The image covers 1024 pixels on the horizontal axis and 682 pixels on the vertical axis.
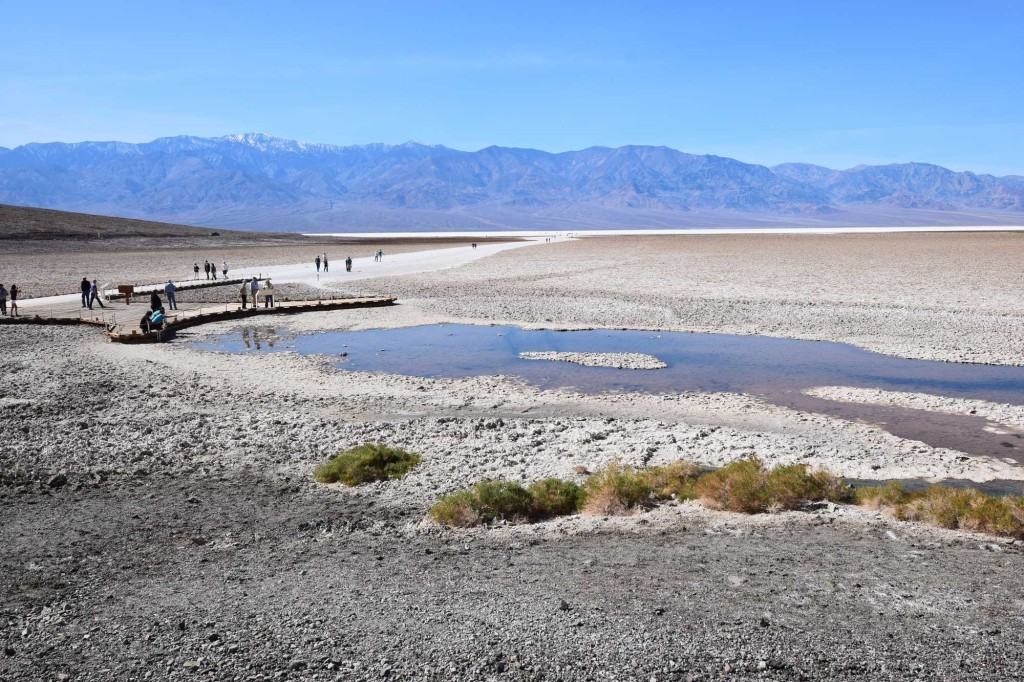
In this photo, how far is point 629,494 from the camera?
9719mm

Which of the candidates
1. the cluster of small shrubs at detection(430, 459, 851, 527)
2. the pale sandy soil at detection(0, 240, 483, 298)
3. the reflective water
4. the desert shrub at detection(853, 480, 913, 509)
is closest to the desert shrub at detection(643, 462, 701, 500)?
the cluster of small shrubs at detection(430, 459, 851, 527)

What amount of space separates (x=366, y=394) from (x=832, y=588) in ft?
35.7

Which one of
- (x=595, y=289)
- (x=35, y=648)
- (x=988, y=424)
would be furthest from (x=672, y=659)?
(x=595, y=289)

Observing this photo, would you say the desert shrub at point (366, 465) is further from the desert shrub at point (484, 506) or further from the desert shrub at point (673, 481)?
the desert shrub at point (673, 481)

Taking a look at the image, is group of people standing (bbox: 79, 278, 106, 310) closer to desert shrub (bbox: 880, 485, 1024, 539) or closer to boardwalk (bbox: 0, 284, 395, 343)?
boardwalk (bbox: 0, 284, 395, 343)

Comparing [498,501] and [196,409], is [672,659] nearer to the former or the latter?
[498,501]

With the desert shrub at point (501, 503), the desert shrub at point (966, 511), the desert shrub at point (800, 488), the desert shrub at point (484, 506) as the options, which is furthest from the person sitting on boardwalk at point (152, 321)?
the desert shrub at point (966, 511)

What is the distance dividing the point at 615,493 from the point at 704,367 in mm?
10090

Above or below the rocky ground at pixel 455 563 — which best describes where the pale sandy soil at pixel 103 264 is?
above

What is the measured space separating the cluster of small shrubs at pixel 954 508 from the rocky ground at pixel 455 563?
27 centimetres

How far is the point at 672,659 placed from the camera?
593 cm

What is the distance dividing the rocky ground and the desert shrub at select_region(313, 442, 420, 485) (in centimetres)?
27

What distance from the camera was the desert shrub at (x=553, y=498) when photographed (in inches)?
375

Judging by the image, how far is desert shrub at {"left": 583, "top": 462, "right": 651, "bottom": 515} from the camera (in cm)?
952
